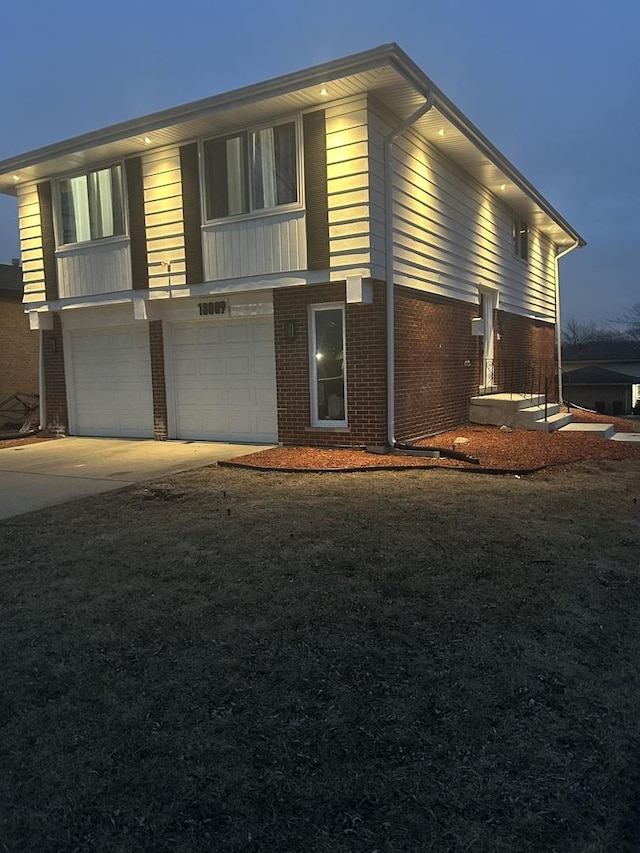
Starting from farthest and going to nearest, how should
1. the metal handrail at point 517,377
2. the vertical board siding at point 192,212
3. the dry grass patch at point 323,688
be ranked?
the metal handrail at point 517,377
the vertical board siding at point 192,212
the dry grass patch at point 323,688

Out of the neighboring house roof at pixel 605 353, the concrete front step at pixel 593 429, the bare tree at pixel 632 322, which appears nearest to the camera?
the concrete front step at pixel 593 429

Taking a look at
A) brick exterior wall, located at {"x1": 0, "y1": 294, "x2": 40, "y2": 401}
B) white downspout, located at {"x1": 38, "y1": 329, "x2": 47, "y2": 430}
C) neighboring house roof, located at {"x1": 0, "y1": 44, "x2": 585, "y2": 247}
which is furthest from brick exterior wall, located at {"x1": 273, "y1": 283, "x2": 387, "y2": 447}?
brick exterior wall, located at {"x1": 0, "y1": 294, "x2": 40, "y2": 401}

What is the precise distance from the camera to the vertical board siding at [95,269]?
1118 cm

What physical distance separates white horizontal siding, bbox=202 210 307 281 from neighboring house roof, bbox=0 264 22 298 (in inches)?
354

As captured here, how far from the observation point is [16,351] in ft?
56.0

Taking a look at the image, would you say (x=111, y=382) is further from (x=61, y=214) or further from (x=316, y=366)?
(x=316, y=366)

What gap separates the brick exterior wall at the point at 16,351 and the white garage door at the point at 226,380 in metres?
7.79

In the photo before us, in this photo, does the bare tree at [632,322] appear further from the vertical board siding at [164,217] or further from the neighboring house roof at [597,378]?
the vertical board siding at [164,217]

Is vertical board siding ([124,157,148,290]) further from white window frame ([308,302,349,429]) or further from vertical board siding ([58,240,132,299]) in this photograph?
white window frame ([308,302,349,429])

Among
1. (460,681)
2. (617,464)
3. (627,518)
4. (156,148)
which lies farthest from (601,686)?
(156,148)

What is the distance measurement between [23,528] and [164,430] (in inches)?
232

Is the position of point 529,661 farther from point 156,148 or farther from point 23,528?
point 156,148

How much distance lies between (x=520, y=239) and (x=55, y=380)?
11.8 m

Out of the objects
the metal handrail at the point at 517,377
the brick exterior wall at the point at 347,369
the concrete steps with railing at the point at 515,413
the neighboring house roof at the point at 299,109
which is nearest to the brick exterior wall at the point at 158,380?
the brick exterior wall at the point at 347,369
